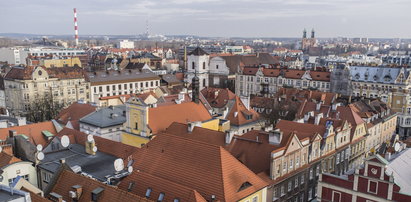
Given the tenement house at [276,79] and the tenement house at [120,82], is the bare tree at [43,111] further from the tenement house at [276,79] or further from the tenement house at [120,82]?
the tenement house at [276,79]

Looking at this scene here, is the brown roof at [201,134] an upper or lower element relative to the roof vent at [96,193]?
upper

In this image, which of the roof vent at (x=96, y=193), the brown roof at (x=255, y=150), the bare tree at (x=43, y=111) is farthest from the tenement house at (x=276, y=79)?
the roof vent at (x=96, y=193)

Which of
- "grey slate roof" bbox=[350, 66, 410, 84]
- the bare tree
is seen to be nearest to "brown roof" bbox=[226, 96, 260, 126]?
the bare tree

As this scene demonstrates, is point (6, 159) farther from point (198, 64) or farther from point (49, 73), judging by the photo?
point (198, 64)

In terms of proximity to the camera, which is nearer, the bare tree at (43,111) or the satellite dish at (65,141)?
the satellite dish at (65,141)

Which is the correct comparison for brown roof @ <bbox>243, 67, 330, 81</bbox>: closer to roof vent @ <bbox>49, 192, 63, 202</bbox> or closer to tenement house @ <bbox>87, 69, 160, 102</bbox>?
tenement house @ <bbox>87, 69, 160, 102</bbox>

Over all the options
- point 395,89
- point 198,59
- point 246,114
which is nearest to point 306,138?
point 246,114
